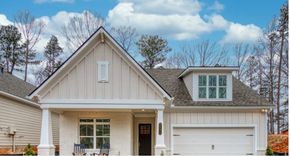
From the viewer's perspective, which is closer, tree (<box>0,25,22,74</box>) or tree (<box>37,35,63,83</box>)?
tree (<box>0,25,22,74</box>)

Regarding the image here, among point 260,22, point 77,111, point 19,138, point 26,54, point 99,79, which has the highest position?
point 260,22

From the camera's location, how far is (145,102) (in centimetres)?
1694

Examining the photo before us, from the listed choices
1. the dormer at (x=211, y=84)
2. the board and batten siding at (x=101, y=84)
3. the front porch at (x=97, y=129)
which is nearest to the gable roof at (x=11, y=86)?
the front porch at (x=97, y=129)

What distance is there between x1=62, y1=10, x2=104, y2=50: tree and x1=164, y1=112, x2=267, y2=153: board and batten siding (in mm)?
18458

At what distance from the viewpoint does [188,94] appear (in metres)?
20.8

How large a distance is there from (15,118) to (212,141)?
1039cm

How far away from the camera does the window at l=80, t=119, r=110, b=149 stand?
18844mm

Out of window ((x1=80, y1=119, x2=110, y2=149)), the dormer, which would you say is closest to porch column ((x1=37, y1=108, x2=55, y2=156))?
window ((x1=80, y1=119, x2=110, y2=149))

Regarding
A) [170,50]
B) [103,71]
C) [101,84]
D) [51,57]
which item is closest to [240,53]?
[170,50]

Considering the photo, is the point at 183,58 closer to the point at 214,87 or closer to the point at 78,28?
the point at 78,28

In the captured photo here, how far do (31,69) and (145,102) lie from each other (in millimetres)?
25963

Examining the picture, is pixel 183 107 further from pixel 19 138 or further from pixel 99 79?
pixel 19 138

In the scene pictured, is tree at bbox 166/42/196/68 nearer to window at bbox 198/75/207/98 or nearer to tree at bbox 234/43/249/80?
tree at bbox 234/43/249/80

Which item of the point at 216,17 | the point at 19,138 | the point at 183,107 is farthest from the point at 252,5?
the point at 19,138
